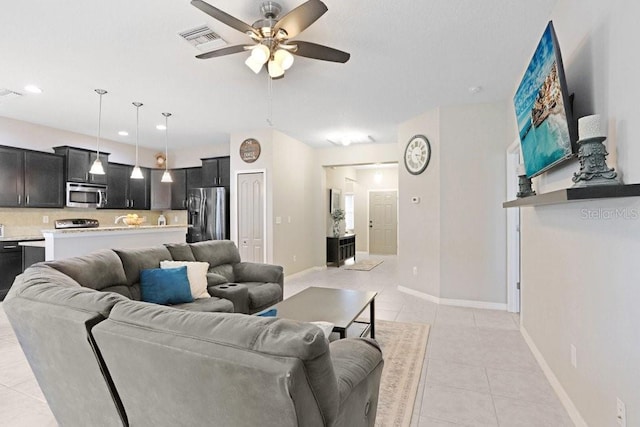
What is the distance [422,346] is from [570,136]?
210cm

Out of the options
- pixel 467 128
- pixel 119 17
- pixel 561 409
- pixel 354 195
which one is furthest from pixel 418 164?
pixel 354 195

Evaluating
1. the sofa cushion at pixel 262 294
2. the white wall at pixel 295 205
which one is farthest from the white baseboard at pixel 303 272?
the sofa cushion at pixel 262 294

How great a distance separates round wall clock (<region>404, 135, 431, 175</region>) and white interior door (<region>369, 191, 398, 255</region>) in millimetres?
5140

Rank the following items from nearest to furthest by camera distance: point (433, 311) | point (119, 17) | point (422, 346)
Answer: point (119, 17), point (422, 346), point (433, 311)

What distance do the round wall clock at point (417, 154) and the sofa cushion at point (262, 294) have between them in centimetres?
270

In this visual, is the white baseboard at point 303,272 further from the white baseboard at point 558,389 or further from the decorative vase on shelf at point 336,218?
the white baseboard at point 558,389

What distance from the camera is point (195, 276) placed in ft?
10.1

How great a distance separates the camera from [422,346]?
304 cm

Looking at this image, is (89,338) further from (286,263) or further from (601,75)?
(286,263)

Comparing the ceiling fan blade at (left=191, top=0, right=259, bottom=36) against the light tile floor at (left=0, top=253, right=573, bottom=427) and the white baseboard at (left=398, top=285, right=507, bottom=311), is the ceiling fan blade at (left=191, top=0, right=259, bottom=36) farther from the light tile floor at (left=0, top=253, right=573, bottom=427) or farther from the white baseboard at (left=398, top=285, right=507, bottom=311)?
the white baseboard at (left=398, top=285, right=507, bottom=311)

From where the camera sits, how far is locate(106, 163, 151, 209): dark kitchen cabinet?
6.40 meters

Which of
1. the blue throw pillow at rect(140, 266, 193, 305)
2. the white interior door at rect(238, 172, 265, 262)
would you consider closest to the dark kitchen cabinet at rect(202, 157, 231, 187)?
the white interior door at rect(238, 172, 265, 262)

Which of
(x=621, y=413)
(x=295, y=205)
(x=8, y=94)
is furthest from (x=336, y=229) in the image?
(x=621, y=413)

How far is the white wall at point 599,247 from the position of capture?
4.64ft
